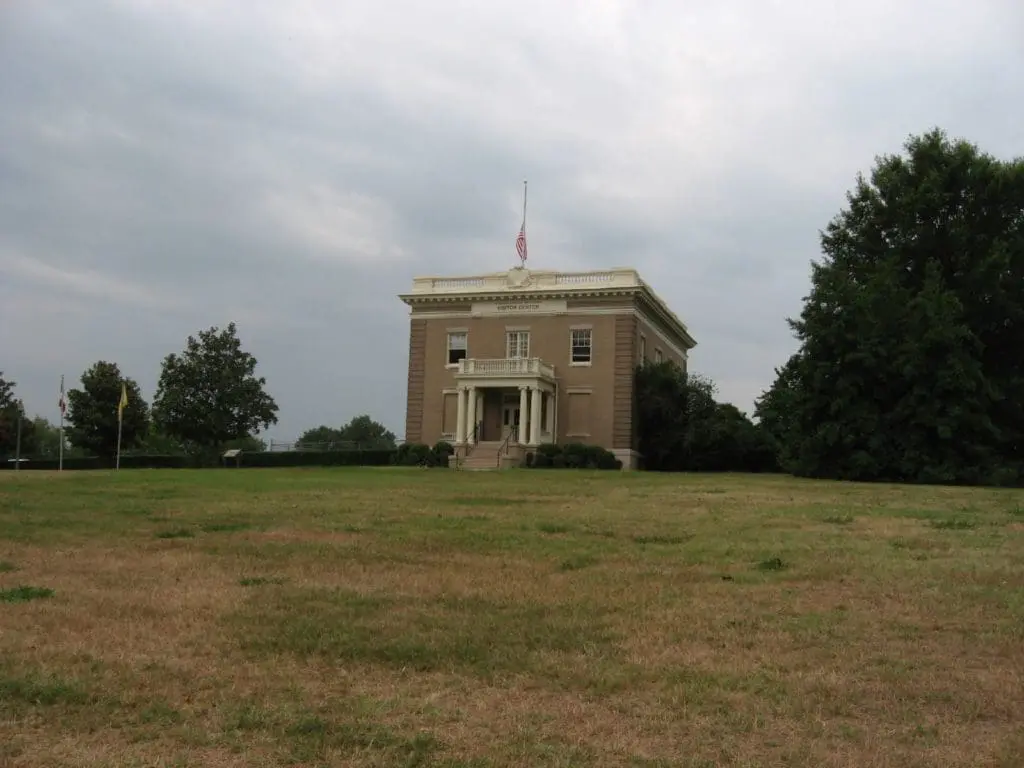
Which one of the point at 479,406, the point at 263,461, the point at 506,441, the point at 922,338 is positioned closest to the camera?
the point at 922,338

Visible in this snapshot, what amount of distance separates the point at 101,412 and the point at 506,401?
30.3 metres

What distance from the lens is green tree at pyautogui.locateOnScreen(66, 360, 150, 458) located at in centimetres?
6375

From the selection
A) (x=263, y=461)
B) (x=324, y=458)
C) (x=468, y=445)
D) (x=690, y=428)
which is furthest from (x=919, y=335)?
(x=263, y=461)

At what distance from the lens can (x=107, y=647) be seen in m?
7.27

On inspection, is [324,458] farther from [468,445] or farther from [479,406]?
[468,445]

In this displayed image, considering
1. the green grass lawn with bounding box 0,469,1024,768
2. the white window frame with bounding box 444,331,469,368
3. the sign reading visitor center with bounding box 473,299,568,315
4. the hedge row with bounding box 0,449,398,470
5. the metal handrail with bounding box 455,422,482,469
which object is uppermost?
the sign reading visitor center with bounding box 473,299,568,315

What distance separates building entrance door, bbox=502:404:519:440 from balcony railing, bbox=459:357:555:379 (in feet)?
8.46

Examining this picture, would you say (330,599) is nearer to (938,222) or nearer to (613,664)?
(613,664)

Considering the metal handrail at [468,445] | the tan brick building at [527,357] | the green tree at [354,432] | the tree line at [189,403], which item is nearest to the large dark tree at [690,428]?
the tan brick building at [527,357]

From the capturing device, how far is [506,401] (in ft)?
164

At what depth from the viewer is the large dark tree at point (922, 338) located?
33000 mm

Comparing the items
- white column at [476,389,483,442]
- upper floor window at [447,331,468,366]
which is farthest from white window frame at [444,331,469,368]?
white column at [476,389,483,442]

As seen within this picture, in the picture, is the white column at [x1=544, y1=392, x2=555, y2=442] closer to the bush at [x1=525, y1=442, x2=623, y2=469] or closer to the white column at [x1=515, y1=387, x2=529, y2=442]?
the white column at [x1=515, y1=387, x2=529, y2=442]

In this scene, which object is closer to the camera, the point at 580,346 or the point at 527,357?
the point at 527,357
